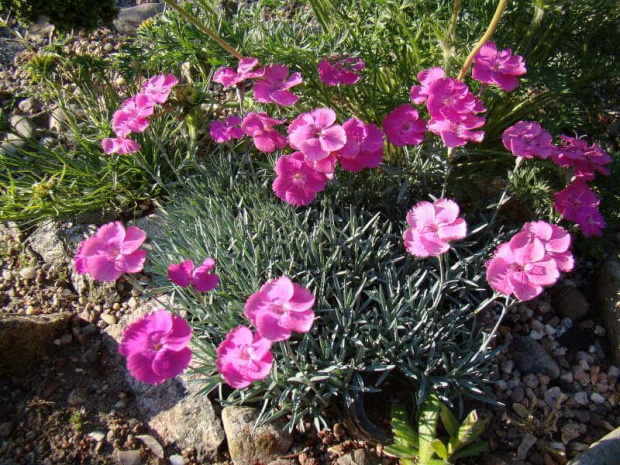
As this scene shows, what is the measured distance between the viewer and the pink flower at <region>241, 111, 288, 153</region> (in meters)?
2.07

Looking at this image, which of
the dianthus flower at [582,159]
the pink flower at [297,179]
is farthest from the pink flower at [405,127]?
the dianthus flower at [582,159]

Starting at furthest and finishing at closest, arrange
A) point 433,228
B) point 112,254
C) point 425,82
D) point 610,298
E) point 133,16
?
point 133,16 → point 610,298 → point 425,82 → point 433,228 → point 112,254

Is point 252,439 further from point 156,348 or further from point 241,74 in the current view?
point 241,74

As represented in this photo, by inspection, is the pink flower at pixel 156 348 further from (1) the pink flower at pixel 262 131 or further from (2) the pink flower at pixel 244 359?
(1) the pink flower at pixel 262 131

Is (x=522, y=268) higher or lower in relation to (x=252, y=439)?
higher

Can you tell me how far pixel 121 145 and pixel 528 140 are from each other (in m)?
1.49

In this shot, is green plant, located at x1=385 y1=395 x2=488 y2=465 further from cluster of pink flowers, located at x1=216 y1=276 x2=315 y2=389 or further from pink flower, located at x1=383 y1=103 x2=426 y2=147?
pink flower, located at x1=383 y1=103 x2=426 y2=147

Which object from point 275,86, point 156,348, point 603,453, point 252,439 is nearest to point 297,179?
point 275,86

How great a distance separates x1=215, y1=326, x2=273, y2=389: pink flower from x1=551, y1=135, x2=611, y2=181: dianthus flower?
1273 mm

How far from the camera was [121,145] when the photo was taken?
217 centimetres

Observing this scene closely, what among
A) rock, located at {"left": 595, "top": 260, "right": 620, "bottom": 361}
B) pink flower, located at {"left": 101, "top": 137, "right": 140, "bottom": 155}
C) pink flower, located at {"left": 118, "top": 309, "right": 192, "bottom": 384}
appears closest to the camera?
pink flower, located at {"left": 118, "top": 309, "right": 192, "bottom": 384}

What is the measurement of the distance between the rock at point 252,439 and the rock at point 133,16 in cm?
296

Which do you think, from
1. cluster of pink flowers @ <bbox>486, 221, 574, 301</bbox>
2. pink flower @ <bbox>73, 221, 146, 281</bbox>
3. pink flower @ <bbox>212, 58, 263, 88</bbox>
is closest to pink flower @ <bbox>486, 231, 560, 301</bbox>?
cluster of pink flowers @ <bbox>486, 221, 574, 301</bbox>

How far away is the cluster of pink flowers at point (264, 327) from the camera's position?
1484 mm
